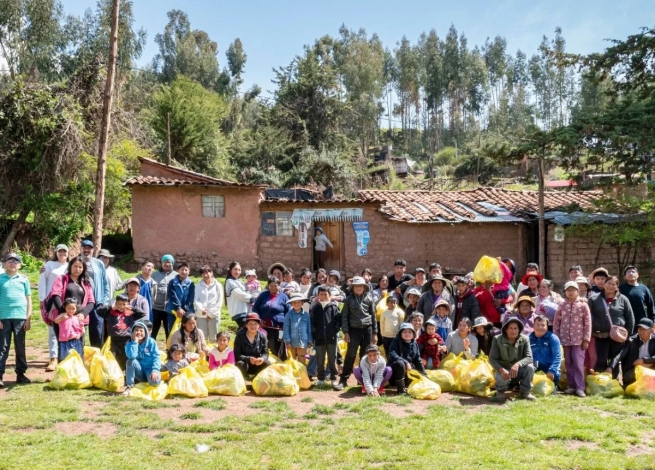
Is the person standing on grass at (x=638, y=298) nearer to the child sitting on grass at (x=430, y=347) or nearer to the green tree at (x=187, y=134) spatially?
the child sitting on grass at (x=430, y=347)

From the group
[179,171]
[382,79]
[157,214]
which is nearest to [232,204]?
[157,214]

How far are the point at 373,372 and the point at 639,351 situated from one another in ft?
11.2

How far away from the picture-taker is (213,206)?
18.3 metres

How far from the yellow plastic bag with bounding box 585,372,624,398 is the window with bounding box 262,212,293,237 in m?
11.4

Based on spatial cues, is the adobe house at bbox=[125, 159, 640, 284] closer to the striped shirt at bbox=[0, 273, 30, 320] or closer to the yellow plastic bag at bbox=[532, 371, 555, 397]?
the yellow plastic bag at bbox=[532, 371, 555, 397]

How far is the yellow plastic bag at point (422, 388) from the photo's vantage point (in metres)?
7.47

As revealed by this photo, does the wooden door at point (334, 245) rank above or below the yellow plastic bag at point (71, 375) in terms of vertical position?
above

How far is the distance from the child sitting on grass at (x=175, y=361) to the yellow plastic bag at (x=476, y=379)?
3489mm

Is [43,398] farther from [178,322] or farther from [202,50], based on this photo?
[202,50]

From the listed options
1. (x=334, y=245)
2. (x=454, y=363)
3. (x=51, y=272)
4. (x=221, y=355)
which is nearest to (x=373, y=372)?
(x=454, y=363)

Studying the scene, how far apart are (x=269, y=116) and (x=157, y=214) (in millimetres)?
14832

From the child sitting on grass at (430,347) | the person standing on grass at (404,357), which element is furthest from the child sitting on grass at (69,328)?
the child sitting on grass at (430,347)

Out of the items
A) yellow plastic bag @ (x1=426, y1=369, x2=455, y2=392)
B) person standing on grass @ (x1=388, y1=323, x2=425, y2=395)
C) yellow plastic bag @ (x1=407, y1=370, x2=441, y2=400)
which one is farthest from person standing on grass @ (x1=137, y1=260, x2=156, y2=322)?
yellow plastic bag @ (x1=426, y1=369, x2=455, y2=392)

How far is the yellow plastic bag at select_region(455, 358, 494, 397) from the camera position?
7625 millimetres
